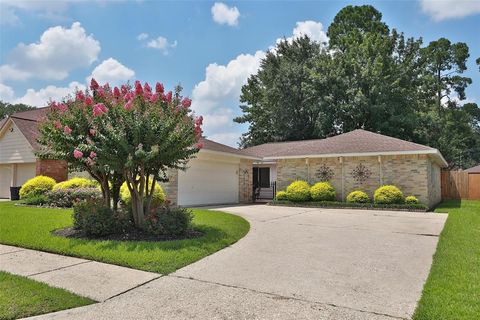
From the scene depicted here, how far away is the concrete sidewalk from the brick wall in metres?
13.4

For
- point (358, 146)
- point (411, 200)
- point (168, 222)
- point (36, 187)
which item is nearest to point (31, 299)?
point (168, 222)

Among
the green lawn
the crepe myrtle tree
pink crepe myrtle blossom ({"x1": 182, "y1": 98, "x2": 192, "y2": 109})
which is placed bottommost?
the green lawn

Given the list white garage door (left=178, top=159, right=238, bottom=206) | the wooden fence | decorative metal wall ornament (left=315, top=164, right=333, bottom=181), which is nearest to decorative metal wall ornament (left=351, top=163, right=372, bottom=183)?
decorative metal wall ornament (left=315, top=164, right=333, bottom=181)

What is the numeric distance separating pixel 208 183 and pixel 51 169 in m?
8.91

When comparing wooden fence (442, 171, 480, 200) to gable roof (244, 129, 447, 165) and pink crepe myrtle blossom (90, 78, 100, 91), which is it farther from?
pink crepe myrtle blossom (90, 78, 100, 91)

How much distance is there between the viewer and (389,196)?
15305mm

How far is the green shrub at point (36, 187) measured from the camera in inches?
630

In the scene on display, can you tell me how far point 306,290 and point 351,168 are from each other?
13465mm

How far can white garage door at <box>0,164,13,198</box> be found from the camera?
2116 centimetres

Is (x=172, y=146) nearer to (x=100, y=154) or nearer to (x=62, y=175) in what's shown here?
(x=100, y=154)

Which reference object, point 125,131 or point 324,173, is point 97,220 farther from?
point 324,173

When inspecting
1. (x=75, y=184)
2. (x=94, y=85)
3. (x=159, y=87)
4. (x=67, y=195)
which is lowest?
(x=67, y=195)

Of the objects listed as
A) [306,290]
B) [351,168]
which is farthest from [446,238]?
[351,168]

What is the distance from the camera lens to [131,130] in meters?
7.16
